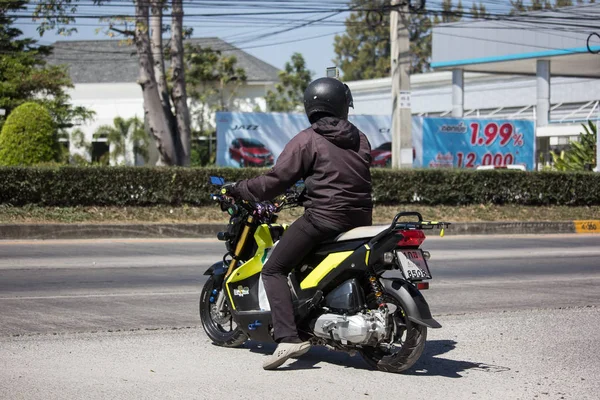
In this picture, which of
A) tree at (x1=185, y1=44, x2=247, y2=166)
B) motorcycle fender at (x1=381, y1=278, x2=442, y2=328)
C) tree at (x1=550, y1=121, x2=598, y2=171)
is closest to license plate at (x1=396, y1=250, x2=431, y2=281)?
motorcycle fender at (x1=381, y1=278, x2=442, y2=328)

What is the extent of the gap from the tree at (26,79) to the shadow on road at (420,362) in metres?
29.1

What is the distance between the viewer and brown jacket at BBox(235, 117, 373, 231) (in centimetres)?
583

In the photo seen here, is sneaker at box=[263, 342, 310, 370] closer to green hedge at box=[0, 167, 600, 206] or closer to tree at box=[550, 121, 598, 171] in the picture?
green hedge at box=[0, 167, 600, 206]

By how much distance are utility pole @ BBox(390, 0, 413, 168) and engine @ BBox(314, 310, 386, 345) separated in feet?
56.1

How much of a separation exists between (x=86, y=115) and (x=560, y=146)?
2326cm

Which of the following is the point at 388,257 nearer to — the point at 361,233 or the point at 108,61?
the point at 361,233

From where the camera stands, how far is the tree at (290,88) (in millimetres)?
51938

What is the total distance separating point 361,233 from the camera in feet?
18.8

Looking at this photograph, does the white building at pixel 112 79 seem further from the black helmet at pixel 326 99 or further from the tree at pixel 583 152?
the black helmet at pixel 326 99

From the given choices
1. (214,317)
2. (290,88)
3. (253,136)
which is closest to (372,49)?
(290,88)

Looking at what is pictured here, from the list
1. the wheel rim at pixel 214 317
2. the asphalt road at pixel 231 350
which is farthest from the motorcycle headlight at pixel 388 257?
the wheel rim at pixel 214 317

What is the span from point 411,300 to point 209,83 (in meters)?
43.4

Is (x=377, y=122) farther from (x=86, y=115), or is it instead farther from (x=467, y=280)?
(x=467, y=280)

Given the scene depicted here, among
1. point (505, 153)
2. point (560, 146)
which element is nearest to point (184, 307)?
point (505, 153)
